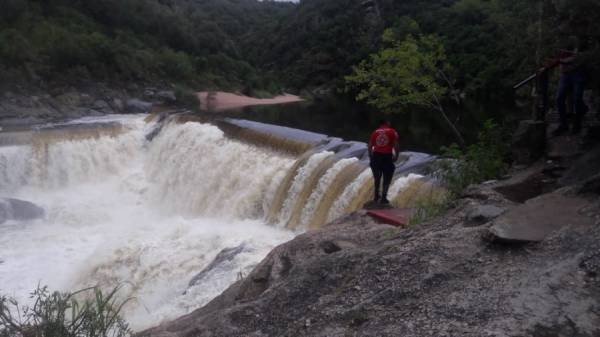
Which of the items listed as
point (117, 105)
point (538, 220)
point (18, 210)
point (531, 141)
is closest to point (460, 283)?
point (538, 220)

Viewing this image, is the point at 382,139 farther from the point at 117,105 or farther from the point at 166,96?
the point at 166,96

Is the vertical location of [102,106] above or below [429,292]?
above

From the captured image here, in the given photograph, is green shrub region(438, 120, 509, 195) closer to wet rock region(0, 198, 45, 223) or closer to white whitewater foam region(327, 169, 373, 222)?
white whitewater foam region(327, 169, 373, 222)

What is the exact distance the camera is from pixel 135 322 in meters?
7.01

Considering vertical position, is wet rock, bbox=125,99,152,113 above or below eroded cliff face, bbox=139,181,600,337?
above

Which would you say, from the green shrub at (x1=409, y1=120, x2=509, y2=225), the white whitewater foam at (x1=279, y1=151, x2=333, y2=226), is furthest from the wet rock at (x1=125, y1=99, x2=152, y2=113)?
the green shrub at (x1=409, y1=120, x2=509, y2=225)

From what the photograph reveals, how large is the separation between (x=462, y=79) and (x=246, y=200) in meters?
17.8

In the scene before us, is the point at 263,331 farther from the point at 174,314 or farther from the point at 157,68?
the point at 157,68

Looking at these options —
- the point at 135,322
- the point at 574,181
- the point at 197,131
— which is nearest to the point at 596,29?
the point at 574,181

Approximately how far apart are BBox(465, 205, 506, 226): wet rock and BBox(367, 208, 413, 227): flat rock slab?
169 cm

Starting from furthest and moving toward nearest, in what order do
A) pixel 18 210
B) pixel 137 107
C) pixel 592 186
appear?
pixel 137 107 < pixel 18 210 < pixel 592 186

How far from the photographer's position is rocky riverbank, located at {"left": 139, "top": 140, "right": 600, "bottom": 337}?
9.15 ft

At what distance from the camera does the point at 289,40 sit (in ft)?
209

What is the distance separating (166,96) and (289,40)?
117 feet
